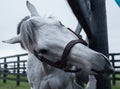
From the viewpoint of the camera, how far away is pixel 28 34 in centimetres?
328

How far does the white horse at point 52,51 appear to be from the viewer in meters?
2.82

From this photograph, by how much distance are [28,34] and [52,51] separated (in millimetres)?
304

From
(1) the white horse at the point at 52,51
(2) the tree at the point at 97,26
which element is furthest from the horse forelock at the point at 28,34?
(2) the tree at the point at 97,26

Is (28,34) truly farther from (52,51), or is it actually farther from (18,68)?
(18,68)

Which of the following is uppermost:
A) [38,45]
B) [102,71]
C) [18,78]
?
[38,45]

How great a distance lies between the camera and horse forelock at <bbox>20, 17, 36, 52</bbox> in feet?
10.8

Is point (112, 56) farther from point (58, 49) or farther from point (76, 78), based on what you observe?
point (58, 49)

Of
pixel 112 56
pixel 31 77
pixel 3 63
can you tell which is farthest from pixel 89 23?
pixel 3 63


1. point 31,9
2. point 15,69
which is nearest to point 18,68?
point 15,69

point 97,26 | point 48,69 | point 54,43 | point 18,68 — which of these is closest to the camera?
point 54,43

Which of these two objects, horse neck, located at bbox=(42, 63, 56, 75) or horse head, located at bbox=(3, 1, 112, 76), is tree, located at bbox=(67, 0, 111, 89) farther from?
horse neck, located at bbox=(42, 63, 56, 75)

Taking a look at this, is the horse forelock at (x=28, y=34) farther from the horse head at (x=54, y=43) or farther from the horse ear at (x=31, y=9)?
the horse ear at (x=31, y=9)

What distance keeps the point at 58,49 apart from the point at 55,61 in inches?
5.1

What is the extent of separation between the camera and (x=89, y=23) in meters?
3.06
